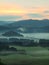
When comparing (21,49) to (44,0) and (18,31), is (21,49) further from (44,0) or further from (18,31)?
(44,0)

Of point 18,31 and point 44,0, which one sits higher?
point 44,0

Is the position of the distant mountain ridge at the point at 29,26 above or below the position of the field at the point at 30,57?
above

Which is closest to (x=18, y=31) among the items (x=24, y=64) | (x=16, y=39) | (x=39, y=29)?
(x=16, y=39)

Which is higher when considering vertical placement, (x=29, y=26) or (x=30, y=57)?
(x=29, y=26)

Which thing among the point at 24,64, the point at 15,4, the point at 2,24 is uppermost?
the point at 15,4

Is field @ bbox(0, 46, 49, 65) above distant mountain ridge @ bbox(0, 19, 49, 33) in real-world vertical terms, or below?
below

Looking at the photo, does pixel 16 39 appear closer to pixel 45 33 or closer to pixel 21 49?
pixel 21 49
